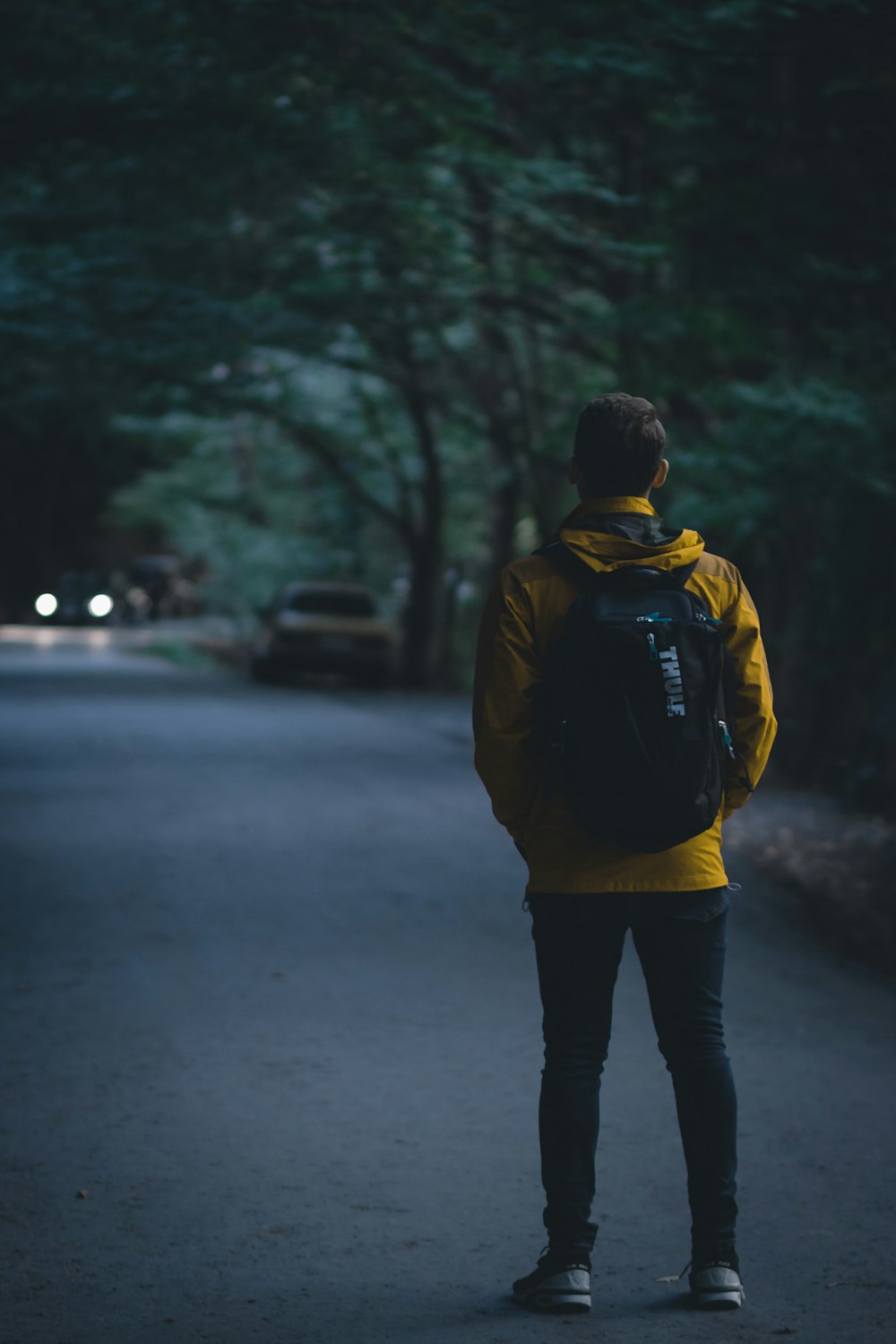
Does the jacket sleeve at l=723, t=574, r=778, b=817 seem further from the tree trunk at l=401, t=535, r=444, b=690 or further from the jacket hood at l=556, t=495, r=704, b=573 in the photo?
the tree trunk at l=401, t=535, r=444, b=690

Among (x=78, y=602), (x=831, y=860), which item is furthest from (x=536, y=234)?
(x=78, y=602)

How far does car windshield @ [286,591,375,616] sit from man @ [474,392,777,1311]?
86.7 feet

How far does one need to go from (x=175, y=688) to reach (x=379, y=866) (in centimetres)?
1858

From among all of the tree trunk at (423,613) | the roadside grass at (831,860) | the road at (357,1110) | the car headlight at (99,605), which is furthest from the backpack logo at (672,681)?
the car headlight at (99,605)

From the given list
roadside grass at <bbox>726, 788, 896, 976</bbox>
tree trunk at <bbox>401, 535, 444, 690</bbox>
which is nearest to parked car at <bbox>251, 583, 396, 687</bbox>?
tree trunk at <bbox>401, 535, 444, 690</bbox>

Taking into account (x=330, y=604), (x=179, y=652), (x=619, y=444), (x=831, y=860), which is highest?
(x=619, y=444)

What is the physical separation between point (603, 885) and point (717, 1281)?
0.89m

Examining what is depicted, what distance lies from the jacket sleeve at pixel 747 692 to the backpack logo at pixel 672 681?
0.21 meters

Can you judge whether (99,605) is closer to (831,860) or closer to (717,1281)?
(831,860)

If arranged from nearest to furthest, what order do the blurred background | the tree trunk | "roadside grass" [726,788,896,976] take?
the blurred background, "roadside grass" [726,788,896,976], the tree trunk

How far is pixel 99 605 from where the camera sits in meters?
67.5

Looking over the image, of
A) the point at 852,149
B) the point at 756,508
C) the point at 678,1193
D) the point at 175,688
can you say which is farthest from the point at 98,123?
the point at 175,688

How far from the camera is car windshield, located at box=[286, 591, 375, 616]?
3058 cm

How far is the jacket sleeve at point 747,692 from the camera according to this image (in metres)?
A: 4.04
